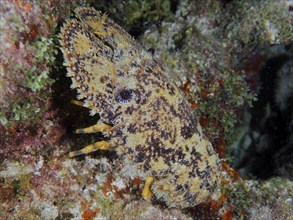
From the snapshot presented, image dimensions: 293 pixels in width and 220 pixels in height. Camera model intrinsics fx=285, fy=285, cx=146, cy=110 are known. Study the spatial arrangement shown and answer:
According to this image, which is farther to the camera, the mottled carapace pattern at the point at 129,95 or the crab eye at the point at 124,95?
the crab eye at the point at 124,95

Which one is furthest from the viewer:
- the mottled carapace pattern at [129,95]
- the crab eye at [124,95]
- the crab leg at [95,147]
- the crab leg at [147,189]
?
the crab leg at [147,189]

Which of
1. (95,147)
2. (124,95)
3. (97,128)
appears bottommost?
(95,147)

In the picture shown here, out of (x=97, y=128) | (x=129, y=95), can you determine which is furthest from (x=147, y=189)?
(x=129, y=95)

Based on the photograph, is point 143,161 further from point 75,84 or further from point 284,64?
point 284,64

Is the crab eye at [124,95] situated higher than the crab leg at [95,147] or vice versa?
the crab eye at [124,95]

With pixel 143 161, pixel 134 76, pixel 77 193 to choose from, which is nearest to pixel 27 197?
pixel 77 193

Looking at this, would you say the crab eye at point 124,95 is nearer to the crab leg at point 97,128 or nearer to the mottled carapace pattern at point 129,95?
the mottled carapace pattern at point 129,95

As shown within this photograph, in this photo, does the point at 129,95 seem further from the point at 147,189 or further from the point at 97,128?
the point at 147,189

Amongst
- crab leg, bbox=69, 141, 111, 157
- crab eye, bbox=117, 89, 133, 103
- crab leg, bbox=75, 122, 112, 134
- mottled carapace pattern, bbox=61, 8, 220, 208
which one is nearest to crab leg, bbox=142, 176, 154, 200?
mottled carapace pattern, bbox=61, 8, 220, 208

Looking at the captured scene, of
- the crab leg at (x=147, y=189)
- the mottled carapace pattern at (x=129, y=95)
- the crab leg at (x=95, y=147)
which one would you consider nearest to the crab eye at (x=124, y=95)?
the mottled carapace pattern at (x=129, y=95)
